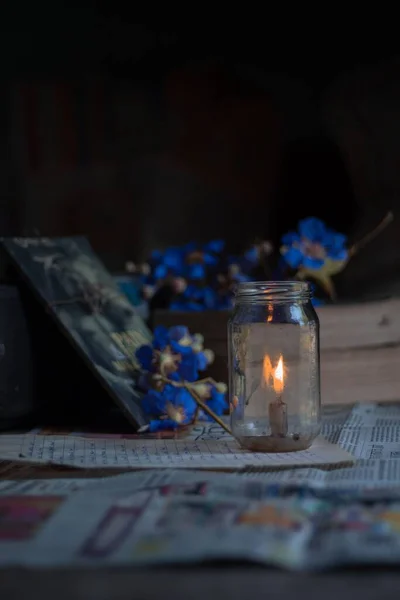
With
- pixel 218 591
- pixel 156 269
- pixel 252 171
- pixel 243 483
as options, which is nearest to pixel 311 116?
pixel 252 171

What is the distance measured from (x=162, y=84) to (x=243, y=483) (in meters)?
0.98

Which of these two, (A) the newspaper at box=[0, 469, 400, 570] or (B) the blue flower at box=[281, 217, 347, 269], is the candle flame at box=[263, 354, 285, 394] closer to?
(A) the newspaper at box=[0, 469, 400, 570]

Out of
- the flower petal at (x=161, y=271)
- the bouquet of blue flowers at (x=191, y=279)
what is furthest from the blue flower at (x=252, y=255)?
the flower petal at (x=161, y=271)

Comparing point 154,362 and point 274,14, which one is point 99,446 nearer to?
point 154,362

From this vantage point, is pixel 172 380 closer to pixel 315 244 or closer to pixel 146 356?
pixel 146 356

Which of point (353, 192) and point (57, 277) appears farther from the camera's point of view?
point (353, 192)

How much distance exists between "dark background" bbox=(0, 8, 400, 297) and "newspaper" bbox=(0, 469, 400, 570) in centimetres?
85

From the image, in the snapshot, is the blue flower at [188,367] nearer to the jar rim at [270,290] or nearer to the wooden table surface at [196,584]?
the jar rim at [270,290]

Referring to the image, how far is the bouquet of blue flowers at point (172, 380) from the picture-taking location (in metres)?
0.99

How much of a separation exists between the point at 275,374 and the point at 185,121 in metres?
0.77

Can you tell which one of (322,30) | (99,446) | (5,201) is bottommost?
(99,446)

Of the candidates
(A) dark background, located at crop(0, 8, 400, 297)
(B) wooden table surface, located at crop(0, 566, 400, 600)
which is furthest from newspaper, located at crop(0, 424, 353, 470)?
(A) dark background, located at crop(0, 8, 400, 297)

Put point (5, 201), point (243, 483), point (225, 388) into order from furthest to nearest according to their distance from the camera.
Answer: point (5, 201)
point (225, 388)
point (243, 483)

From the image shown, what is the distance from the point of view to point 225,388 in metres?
1.05
